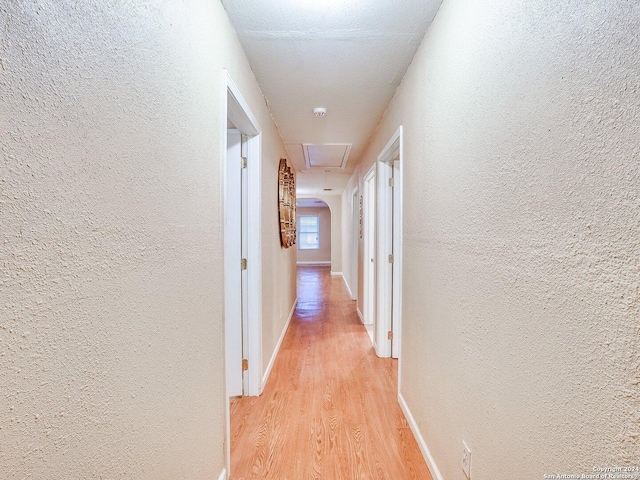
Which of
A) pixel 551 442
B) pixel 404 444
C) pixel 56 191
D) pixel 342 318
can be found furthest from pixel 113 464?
pixel 342 318

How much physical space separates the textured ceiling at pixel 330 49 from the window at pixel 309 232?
8988 mm

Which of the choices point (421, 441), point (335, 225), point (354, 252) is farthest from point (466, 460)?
point (335, 225)

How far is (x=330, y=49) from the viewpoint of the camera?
1.83m

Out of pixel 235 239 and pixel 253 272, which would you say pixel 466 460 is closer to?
pixel 253 272

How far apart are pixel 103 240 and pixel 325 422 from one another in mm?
1837

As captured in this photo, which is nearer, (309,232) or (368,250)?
(368,250)

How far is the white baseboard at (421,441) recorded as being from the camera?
152 centimetres

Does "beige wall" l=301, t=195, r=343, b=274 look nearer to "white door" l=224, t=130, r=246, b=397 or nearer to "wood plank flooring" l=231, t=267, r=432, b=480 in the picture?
"wood plank flooring" l=231, t=267, r=432, b=480

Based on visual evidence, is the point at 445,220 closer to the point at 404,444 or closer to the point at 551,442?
the point at 551,442

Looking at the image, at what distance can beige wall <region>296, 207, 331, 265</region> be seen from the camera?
11.8m

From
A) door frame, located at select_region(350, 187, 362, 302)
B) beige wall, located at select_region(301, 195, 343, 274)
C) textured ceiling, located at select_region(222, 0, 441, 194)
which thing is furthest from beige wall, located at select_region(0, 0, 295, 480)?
beige wall, located at select_region(301, 195, 343, 274)

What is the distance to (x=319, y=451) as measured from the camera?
175cm

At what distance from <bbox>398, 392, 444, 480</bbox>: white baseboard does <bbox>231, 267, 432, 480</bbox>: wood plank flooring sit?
4 cm

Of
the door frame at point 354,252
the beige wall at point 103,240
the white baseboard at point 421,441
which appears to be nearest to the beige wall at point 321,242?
the door frame at point 354,252
